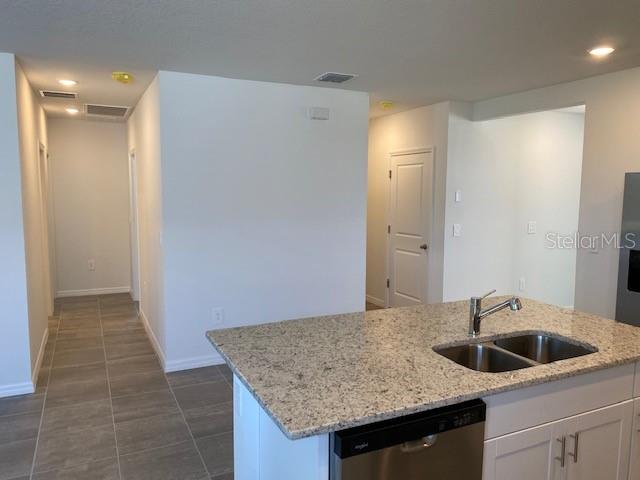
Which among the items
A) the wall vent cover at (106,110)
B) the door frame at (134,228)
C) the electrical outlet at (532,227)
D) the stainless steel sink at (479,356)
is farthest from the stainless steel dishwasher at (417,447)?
the wall vent cover at (106,110)

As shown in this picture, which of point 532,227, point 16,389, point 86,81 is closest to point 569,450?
point 16,389

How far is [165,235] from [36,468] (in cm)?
189

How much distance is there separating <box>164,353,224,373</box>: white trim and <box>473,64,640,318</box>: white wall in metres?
3.26

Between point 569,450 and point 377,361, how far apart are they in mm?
835

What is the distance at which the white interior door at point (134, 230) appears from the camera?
19.8 feet

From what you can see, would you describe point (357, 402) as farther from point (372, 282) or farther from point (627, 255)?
point (372, 282)

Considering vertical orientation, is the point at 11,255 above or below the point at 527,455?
above

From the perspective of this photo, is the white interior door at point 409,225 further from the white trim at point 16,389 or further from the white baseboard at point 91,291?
the white baseboard at point 91,291

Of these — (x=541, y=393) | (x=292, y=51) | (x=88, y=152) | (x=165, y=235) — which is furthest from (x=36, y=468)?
(x=88, y=152)

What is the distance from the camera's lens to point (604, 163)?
394cm

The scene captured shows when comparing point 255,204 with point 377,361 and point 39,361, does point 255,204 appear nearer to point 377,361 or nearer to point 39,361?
point 39,361

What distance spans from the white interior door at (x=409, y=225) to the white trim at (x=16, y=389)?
3923 mm

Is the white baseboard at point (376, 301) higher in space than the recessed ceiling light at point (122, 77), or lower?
lower

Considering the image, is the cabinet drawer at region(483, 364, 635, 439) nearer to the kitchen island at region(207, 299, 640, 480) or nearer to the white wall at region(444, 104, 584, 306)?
the kitchen island at region(207, 299, 640, 480)
